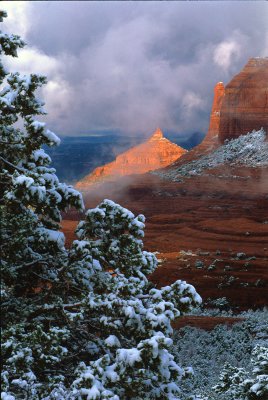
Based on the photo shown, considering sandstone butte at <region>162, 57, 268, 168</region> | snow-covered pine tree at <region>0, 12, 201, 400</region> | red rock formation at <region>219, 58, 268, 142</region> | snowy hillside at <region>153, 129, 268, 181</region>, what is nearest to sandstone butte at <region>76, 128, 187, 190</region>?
sandstone butte at <region>162, 57, 268, 168</region>

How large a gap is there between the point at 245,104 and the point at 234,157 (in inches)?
525

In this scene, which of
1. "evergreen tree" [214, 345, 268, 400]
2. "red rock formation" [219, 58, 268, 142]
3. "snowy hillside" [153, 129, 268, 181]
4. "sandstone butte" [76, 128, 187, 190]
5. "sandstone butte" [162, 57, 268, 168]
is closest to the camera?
"evergreen tree" [214, 345, 268, 400]

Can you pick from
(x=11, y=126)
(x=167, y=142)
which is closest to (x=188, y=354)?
(x=11, y=126)

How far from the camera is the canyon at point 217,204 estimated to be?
84.7 feet

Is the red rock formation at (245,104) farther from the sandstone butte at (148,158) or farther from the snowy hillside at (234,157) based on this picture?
the sandstone butte at (148,158)

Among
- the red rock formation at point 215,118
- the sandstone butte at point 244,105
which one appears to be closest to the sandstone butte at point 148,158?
the red rock formation at point 215,118

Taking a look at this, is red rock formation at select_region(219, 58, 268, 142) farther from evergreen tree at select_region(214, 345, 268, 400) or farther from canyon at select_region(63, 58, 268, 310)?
evergreen tree at select_region(214, 345, 268, 400)

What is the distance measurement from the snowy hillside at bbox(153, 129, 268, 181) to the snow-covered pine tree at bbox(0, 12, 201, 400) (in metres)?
63.0

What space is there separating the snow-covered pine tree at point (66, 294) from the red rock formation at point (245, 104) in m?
75.0

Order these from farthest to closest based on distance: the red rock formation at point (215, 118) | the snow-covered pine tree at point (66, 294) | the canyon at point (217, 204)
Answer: the red rock formation at point (215, 118), the canyon at point (217, 204), the snow-covered pine tree at point (66, 294)

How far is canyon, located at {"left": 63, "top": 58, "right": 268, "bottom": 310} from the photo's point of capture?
25808 millimetres

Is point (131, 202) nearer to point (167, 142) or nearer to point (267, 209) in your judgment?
point (267, 209)

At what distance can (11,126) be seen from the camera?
626 centimetres

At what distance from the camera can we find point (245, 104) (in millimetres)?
82188
